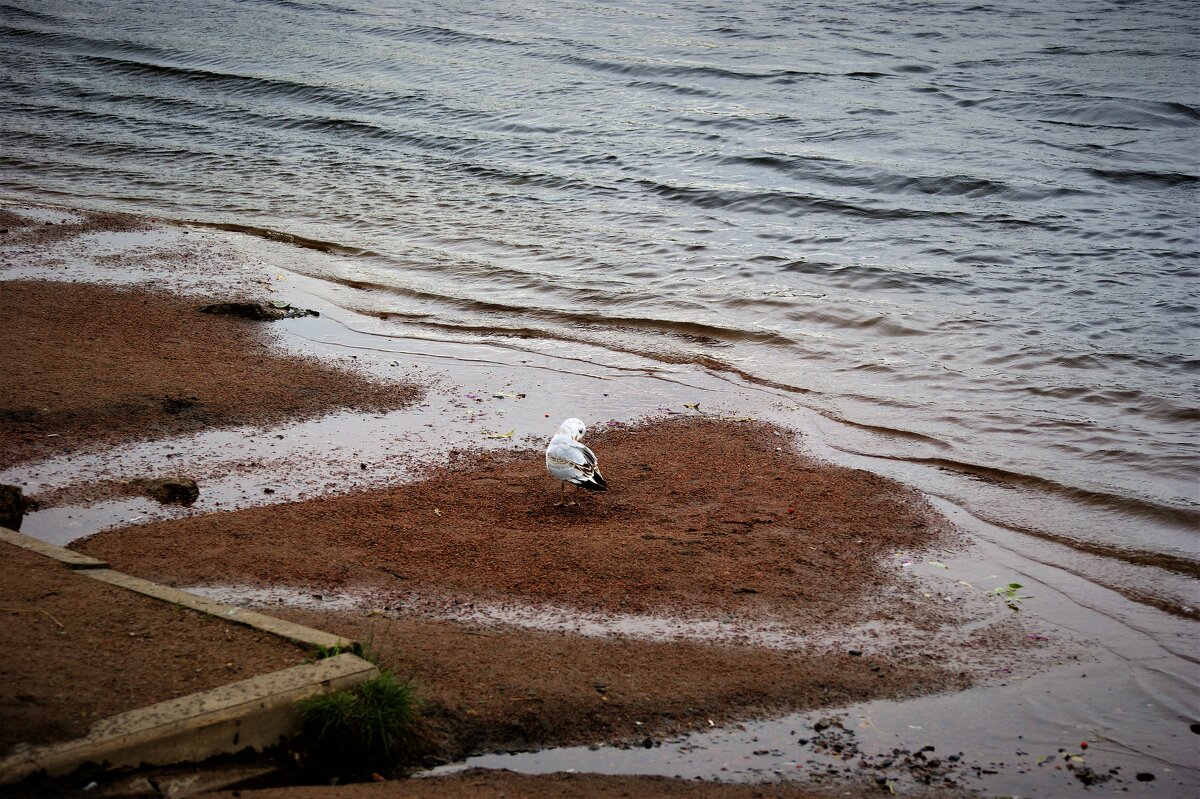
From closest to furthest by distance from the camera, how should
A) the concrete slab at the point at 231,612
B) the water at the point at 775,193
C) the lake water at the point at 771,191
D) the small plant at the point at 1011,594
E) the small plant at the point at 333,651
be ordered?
the small plant at the point at 333,651, the concrete slab at the point at 231,612, the small plant at the point at 1011,594, the water at the point at 775,193, the lake water at the point at 771,191

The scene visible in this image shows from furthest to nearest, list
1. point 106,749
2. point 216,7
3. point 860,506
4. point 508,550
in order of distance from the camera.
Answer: point 216,7 < point 860,506 < point 508,550 < point 106,749

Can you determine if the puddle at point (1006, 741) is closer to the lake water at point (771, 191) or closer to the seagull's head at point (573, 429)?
the lake water at point (771, 191)

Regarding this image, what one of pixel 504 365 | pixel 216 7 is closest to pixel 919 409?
pixel 504 365

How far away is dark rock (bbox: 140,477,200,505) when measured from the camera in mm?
6477

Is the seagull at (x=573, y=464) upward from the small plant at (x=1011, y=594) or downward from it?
upward

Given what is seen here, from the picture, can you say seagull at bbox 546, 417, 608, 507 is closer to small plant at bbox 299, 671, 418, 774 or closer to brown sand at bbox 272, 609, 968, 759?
brown sand at bbox 272, 609, 968, 759

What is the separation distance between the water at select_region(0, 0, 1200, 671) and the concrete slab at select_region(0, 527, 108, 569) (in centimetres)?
548

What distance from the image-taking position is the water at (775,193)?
9.21m

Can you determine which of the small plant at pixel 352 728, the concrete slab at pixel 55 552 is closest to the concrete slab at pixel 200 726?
the small plant at pixel 352 728

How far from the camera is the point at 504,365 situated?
32.3 feet

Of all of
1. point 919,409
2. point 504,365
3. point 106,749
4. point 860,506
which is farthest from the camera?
point 504,365

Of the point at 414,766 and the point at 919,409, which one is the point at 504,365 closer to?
the point at 919,409

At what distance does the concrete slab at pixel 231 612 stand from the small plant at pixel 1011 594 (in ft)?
12.3

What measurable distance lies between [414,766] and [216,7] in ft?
117
